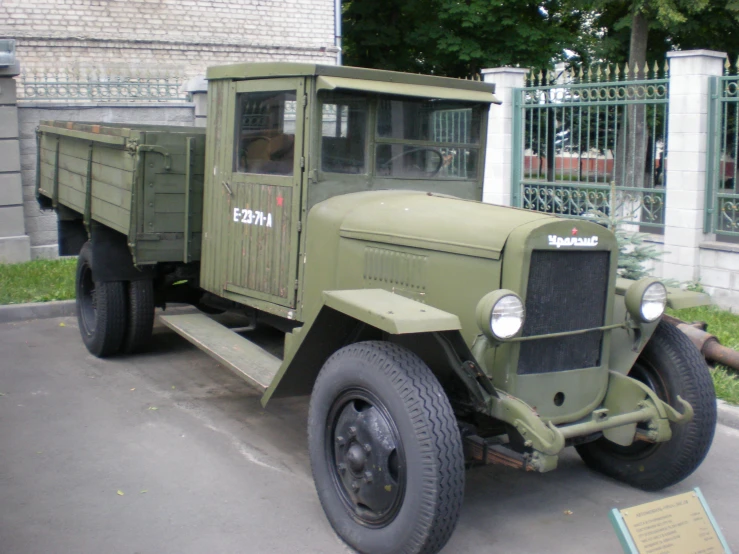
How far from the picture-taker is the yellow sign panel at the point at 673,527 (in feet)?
10.3

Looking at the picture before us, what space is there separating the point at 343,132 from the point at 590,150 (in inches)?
197

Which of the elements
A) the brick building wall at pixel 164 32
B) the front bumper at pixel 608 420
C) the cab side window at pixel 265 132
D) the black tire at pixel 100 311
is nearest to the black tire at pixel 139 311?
the black tire at pixel 100 311

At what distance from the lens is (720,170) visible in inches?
309

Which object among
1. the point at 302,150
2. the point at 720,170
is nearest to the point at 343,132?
the point at 302,150

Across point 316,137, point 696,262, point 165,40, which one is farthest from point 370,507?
point 165,40

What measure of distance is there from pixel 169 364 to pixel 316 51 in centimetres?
1141

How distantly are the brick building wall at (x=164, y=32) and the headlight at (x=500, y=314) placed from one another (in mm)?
12992

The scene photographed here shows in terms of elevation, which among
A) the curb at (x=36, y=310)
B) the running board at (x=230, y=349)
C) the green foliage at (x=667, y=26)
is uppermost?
the green foliage at (x=667, y=26)

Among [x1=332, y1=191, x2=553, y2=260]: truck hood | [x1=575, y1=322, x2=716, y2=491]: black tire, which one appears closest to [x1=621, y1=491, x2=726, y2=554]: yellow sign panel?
[x1=575, y1=322, x2=716, y2=491]: black tire

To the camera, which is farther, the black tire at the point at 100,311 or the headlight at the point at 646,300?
the black tire at the point at 100,311

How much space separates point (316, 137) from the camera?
4.52m

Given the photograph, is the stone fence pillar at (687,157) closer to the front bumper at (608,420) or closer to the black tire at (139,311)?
the front bumper at (608,420)

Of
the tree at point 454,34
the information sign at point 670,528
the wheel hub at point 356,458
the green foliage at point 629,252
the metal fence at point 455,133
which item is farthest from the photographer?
the tree at point 454,34

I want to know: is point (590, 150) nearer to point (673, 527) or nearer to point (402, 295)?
point (402, 295)
